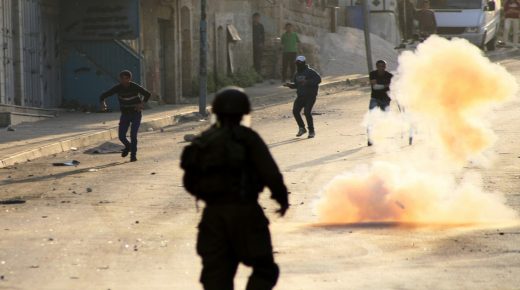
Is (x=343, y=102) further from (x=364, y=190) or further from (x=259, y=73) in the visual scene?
(x=364, y=190)

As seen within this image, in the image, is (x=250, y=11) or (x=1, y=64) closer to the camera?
(x=1, y=64)

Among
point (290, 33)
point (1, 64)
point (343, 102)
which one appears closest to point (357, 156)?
point (1, 64)

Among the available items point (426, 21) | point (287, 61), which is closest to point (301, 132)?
point (287, 61)

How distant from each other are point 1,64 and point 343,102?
10046 millimetres

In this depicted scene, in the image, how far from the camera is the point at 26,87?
30.5 m

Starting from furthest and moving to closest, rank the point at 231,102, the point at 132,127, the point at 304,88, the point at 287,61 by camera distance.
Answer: the point at 287,61 → the point at 304,88 → the point at 132,127 → the point at 231,102

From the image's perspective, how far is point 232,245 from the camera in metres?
7.16

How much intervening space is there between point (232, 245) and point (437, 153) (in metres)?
9.61

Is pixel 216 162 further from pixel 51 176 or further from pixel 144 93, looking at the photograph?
pixel 144 93

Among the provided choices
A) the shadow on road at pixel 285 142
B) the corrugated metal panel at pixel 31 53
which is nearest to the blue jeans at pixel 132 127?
the shadow on road at pixel 285 142

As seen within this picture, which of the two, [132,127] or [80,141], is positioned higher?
[132,127]

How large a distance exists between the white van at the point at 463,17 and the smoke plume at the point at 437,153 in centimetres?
3037

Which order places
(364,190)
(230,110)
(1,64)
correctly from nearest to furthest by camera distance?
(230,110) → (364,190) → (1,64)

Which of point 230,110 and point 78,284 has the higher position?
point 230,110
